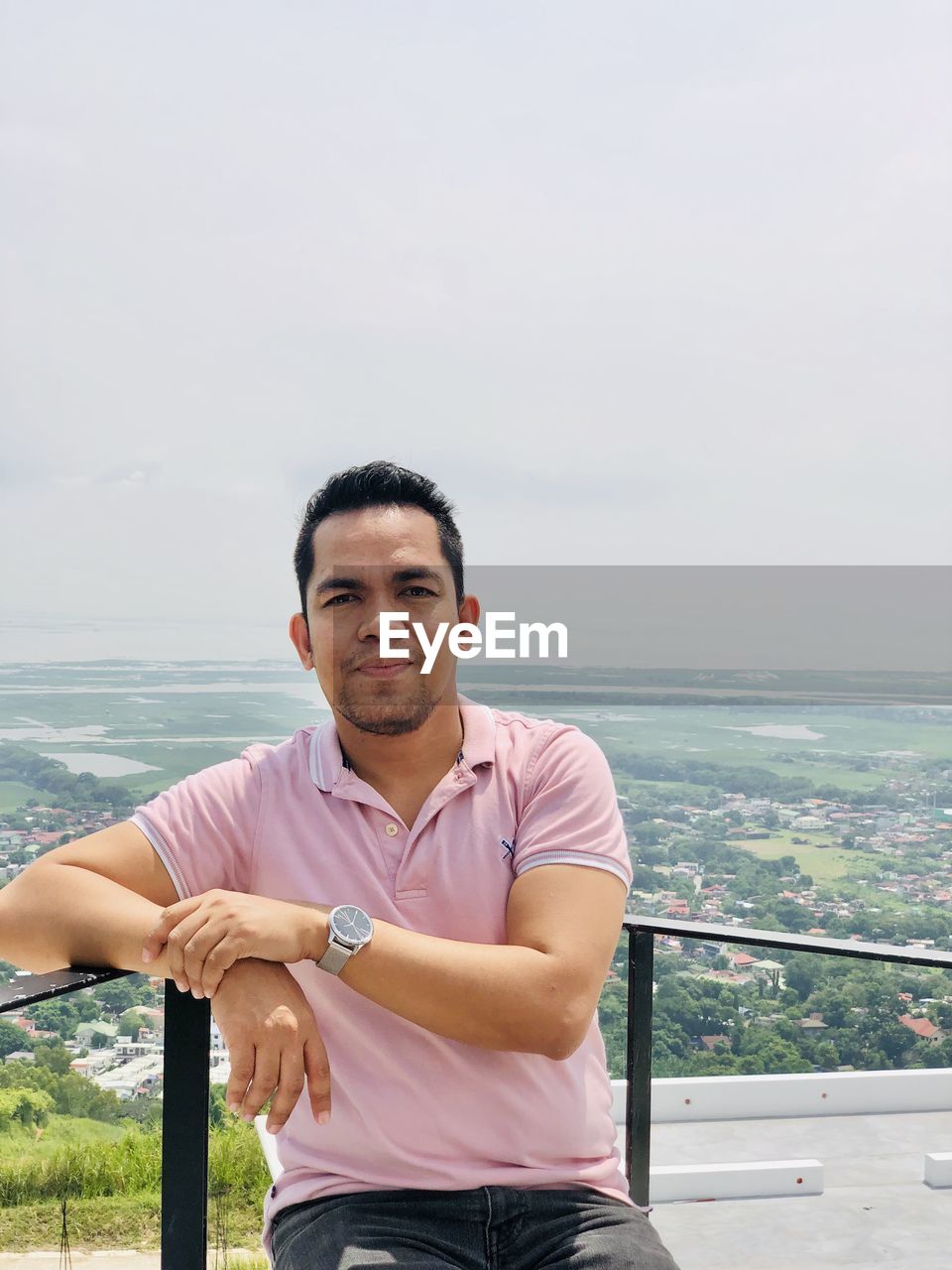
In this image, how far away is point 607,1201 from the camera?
1.13 m

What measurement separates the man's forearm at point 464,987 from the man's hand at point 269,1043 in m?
0.06

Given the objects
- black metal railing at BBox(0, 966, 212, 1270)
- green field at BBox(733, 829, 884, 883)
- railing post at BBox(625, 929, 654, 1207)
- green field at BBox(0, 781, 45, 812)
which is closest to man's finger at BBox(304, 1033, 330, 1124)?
black metal railing at BBox(0, 966, 212, 1270)

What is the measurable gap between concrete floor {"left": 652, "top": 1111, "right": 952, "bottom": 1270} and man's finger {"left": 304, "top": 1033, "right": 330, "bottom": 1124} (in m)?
0.88

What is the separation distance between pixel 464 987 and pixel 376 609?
0.50 metres

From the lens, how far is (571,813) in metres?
1.22

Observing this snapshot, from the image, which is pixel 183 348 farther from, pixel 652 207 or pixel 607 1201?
pixel 607 1201

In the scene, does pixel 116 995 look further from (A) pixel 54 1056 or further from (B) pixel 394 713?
(A) pixel 54 1056

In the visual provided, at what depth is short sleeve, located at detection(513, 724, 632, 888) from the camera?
1185 millimetres

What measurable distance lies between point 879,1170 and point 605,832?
1.16 metres

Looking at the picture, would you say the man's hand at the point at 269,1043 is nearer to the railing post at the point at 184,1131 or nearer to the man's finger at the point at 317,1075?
the man's finger at the point at 317,1075

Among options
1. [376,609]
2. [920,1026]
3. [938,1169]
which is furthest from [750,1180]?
[376,609]

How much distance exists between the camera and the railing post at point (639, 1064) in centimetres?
149

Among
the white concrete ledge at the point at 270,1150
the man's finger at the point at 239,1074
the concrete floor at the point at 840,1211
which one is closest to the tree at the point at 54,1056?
the concrete floor at the point at 840,1211

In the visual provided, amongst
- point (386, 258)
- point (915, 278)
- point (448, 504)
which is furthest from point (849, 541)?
point (448, 504)
